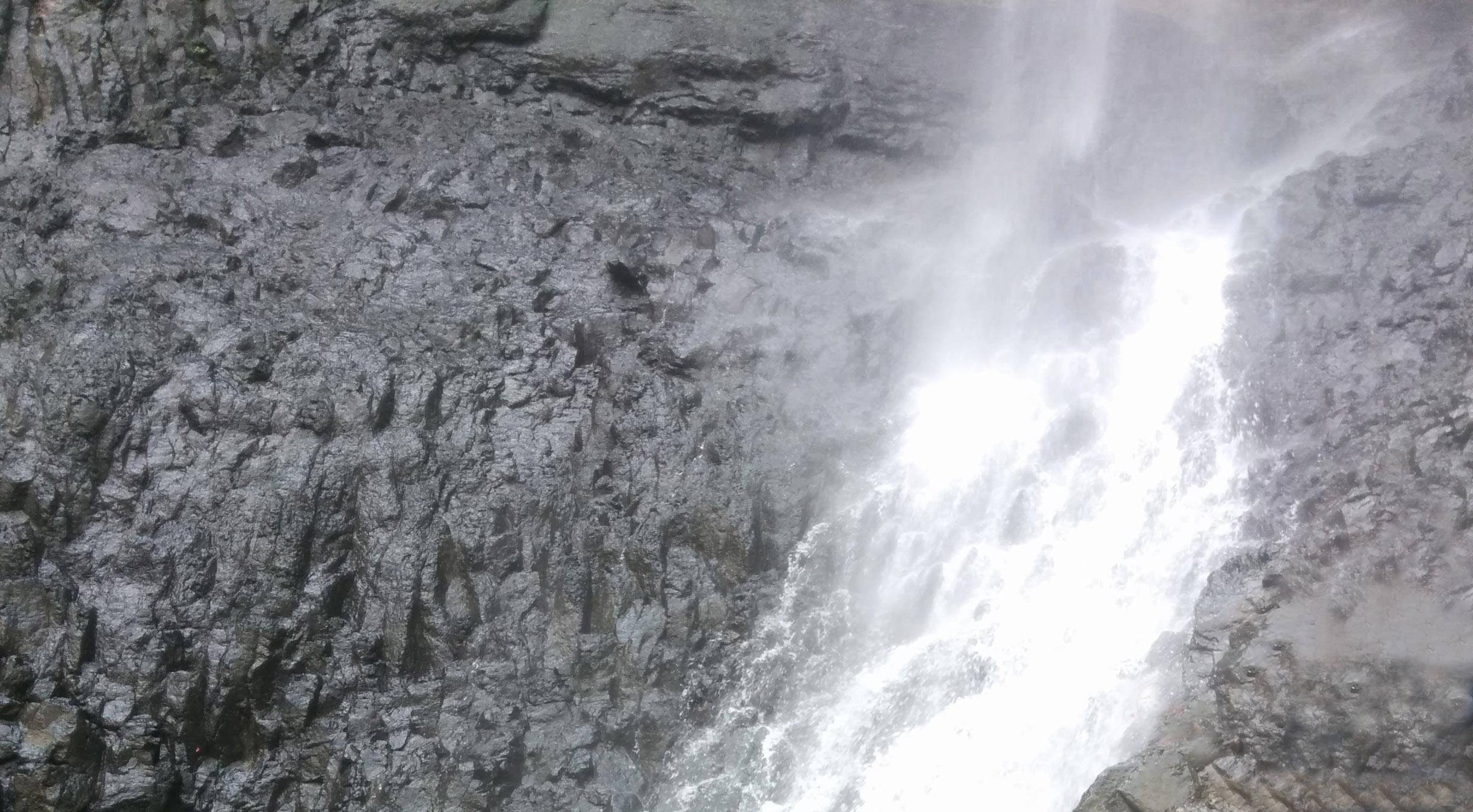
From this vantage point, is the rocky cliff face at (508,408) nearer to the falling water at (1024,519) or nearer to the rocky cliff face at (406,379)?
the rocky cliff face at (406,379)

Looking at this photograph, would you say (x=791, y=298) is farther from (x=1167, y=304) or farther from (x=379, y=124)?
(x=379, y=124)

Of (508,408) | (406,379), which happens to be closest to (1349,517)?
(508,408)

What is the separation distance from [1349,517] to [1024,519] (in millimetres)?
3891

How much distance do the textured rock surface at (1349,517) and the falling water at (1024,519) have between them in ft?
2.26

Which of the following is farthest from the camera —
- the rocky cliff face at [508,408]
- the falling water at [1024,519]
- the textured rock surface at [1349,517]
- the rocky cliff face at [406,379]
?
the rocky cliff face at [406,379]

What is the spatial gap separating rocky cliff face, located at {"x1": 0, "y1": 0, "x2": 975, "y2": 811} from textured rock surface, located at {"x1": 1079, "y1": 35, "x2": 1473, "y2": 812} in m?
5.46

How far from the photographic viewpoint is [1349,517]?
39.6ft

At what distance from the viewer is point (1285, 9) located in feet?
66.5

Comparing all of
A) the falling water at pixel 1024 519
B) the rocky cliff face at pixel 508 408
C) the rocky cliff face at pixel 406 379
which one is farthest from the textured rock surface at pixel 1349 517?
the rocky cliff face at pixel 406 379

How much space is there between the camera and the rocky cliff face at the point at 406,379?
12.9 meters

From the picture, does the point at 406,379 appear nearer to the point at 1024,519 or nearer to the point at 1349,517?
the point at 1024,519

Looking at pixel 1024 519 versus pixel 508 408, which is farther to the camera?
pixel 508 408

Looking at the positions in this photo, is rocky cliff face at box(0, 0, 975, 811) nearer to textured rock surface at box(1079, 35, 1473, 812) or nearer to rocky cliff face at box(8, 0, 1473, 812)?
rocky cliff face at box(8, 0, 1473, 812)

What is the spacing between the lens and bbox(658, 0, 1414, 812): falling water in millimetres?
12594
